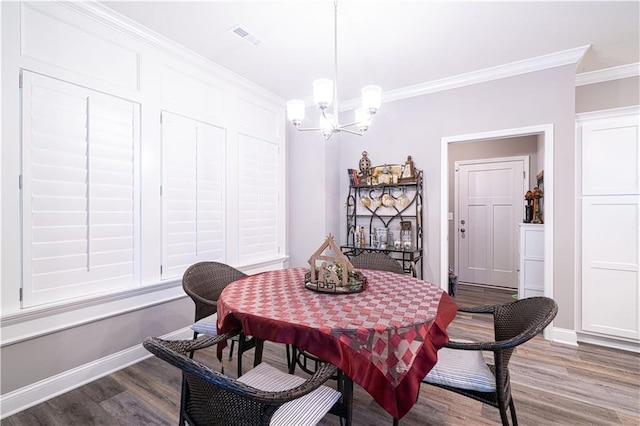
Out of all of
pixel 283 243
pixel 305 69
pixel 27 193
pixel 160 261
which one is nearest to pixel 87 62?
pixel 27 193

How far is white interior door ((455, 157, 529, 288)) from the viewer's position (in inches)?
183

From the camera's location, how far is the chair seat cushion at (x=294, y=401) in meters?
1.16

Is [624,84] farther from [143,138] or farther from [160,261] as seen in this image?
[160,261]

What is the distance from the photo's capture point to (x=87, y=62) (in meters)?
2.17

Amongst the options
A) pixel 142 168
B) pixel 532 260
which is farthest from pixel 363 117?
pixel 532 260

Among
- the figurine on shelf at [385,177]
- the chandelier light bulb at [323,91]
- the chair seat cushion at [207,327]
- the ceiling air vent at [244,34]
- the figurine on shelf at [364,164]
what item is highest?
the ceiling air vent at [244,34]

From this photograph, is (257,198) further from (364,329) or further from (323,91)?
(364,329)

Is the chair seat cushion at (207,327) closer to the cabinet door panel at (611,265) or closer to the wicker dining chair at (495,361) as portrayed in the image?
the wicker dining chair at (495,361)

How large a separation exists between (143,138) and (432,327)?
8.52 feet

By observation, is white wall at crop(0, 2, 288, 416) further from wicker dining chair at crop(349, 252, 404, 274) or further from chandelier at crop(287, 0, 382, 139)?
wicker dining chair at crop(349, 252, 404, 274)

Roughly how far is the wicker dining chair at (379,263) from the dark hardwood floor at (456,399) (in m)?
0.92

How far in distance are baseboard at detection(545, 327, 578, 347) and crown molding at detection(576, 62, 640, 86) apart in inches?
102

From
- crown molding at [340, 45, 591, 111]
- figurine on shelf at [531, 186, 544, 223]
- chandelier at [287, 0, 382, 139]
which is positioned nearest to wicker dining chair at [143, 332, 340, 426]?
chandelier at [287, 0, 382, 139]

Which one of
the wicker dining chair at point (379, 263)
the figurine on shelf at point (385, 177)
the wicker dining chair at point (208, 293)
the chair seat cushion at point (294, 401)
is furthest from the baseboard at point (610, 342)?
the wicker dining chair at point (208, 293)
